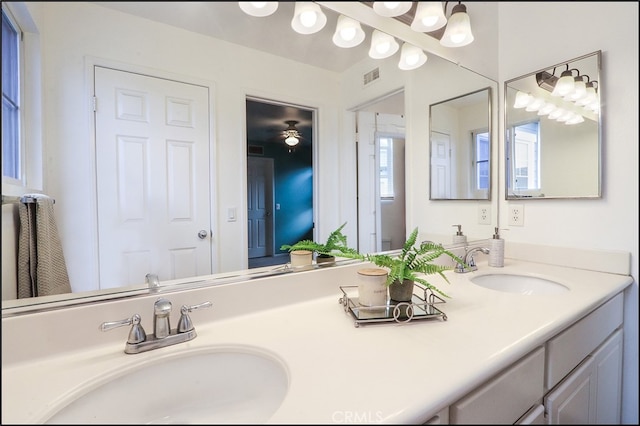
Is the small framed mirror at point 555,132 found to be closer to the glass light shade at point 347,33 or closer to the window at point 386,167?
the window at point 386,167

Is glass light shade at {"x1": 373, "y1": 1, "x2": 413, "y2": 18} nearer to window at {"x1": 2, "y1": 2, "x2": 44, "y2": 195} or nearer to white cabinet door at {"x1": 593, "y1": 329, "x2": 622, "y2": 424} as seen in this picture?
window at {"x1": 2, "y1": 2, "x2": 44, "y2": 195}

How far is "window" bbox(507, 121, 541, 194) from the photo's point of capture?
1.58m

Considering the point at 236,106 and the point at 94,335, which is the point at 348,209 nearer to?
the point at 236,106

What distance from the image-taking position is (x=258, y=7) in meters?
0.92

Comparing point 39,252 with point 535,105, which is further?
point 535,105

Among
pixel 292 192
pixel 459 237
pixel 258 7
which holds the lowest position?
pixel 459 237

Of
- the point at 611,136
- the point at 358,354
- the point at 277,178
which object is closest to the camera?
the point at 358,354

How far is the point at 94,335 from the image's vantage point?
2.39ft

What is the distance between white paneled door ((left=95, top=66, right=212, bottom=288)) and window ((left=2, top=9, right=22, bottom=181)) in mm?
150

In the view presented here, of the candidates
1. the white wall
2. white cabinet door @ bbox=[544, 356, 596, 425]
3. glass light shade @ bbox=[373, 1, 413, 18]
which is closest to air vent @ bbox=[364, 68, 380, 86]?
glass light shade @ bbox=[373, 1, 413, 18]

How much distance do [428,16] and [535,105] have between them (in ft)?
2.57

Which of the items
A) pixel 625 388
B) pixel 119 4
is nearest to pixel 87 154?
pixel 119 4

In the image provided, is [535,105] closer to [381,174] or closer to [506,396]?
[381,174]

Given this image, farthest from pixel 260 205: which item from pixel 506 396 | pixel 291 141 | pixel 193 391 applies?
pixel 506 396
